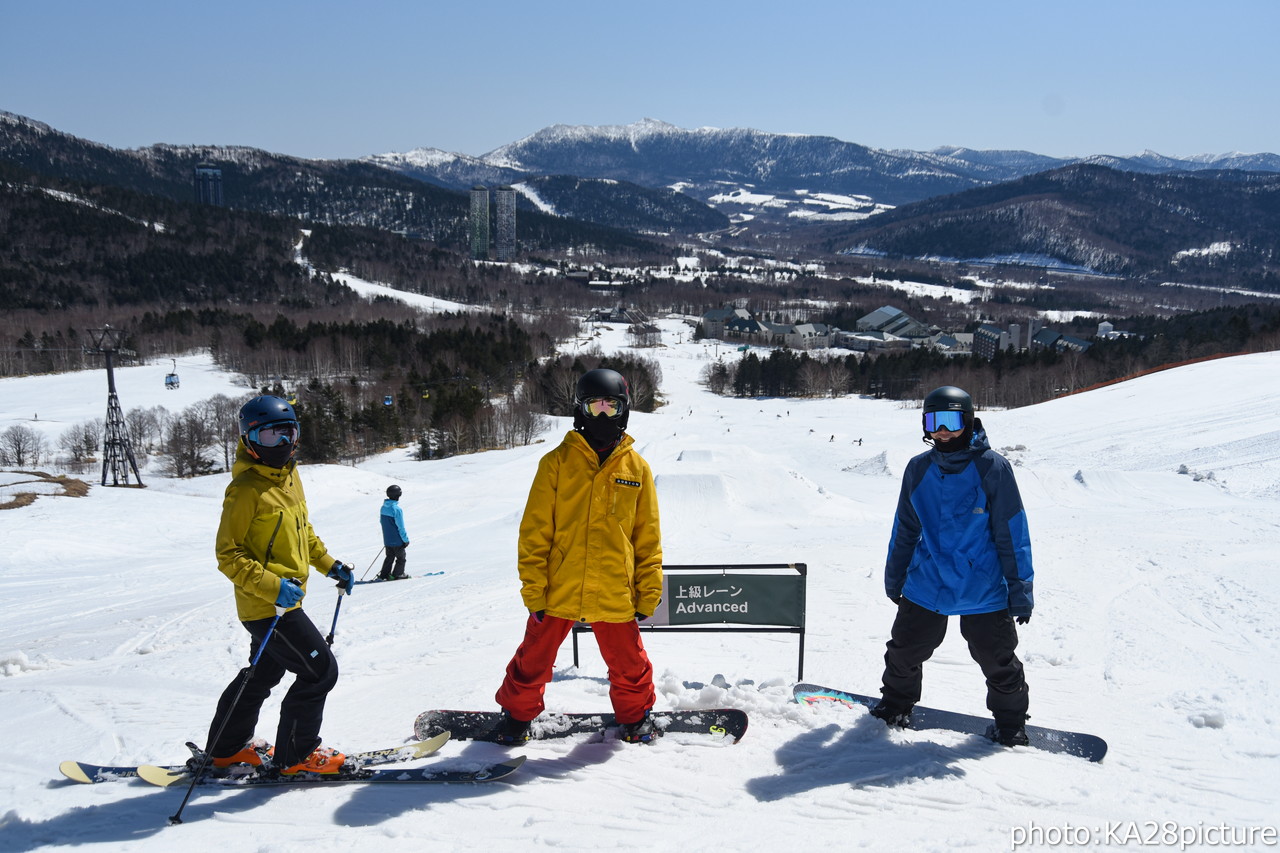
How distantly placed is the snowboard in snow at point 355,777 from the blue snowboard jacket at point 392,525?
740 centimetres

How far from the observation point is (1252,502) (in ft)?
44.8

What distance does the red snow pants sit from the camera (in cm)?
372

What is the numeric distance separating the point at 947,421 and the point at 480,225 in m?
174

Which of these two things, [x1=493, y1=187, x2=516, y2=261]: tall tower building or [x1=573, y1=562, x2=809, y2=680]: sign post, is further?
[x1=493, y1=187, x2=516, y2=261]: tall tower building

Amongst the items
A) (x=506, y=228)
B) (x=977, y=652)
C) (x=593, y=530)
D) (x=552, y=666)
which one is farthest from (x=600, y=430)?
(x=506, y=228)

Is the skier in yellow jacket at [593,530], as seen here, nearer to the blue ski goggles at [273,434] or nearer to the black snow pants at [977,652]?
the blue ski goggles at [273,434]

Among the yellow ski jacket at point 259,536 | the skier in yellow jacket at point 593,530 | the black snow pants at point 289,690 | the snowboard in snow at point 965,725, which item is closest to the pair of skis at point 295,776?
the black snow pants at point 289,690

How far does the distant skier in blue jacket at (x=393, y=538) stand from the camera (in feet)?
35.7

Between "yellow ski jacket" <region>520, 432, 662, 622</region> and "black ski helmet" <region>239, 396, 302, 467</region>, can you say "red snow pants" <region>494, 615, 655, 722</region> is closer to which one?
"yellow ski jacket" <region>520, 432, 662, 622</region>

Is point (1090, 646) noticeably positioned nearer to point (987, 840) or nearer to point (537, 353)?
point (987, 840)

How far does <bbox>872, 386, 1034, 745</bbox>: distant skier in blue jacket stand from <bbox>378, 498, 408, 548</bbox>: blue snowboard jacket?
8640mm

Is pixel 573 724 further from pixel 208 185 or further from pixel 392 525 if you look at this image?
pixel 208 185

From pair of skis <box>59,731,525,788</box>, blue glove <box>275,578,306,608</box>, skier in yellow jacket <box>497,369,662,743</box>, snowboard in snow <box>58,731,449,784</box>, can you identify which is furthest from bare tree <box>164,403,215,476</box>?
skier in yellow jacket <box>497,369,662,743</box>

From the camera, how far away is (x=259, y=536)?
136 inches
